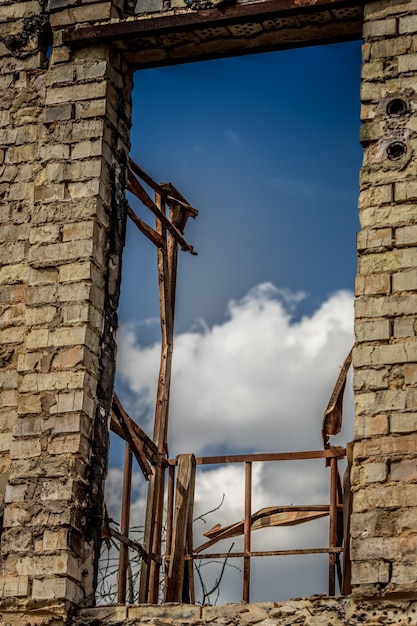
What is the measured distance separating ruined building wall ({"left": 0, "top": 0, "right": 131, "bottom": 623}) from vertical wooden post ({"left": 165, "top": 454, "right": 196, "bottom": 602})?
5.53ft

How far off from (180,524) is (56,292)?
2.48 metres

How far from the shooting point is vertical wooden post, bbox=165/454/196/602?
11312 millimetres

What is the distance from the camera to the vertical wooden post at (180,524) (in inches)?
445

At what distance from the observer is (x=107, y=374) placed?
1016cm

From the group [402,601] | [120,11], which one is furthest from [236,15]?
[402,601]

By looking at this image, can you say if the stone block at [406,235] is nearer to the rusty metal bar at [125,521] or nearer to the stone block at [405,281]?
the stone block at [405,281]

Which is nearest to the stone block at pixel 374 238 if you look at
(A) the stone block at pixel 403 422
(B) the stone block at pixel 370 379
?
(B) the stone block at pixel 370 379

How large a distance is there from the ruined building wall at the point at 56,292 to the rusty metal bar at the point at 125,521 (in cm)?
112

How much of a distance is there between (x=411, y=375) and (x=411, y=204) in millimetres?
1206

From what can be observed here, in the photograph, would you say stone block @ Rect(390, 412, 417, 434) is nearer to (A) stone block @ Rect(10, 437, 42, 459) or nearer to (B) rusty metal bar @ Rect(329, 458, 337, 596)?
(B) rusty metal bar @ Rect(329, 458, 337, 596)

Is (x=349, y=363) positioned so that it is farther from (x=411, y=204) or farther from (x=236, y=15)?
(x=236, y=15)

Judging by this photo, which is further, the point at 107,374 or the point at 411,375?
the point at 107,374

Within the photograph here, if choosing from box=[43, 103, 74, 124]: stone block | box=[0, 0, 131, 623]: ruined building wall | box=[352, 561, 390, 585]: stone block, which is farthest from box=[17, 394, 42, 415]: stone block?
box=[352, 561, 390, 585]: stone block

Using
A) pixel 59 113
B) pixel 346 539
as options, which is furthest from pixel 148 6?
pixel 346 539
